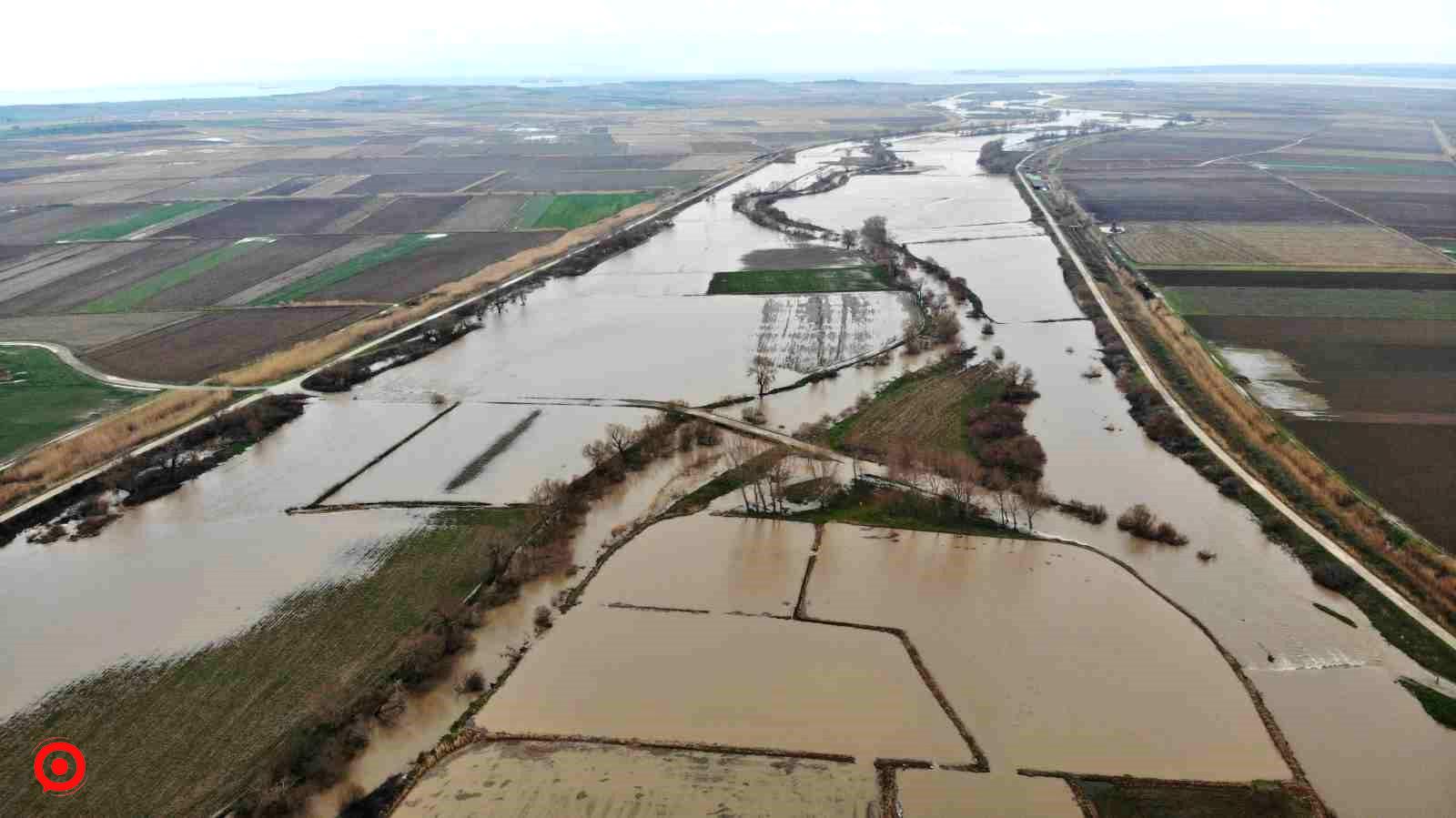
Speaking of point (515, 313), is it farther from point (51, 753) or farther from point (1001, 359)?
point (51, 753)

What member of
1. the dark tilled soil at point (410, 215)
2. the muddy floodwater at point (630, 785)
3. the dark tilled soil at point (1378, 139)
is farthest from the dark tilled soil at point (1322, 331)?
the dark tilled soil at point (1378, 139)

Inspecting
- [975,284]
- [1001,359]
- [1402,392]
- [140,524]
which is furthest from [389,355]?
[1402,392]

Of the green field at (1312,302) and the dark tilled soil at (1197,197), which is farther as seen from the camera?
the dark tilled soil at (1197,197)

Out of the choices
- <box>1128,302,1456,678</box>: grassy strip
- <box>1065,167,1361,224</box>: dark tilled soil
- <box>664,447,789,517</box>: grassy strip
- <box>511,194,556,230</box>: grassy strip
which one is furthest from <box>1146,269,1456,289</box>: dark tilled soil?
<box>511,194,556,230</box>: grassy strip

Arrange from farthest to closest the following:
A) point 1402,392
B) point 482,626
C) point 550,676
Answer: point 1402,392
point 482,626
point 550,676

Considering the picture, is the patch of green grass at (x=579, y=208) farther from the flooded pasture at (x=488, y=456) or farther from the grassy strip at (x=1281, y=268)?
the grassy strip at (x=1281, y=268)

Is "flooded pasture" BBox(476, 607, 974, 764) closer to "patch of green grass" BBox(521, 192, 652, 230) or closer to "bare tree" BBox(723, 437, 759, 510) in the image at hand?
"bare tree" BBox(723, 437, 759, 510)

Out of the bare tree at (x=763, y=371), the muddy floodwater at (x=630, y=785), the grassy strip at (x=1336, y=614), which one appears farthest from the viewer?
the bare tree at (x=763, y=371)
